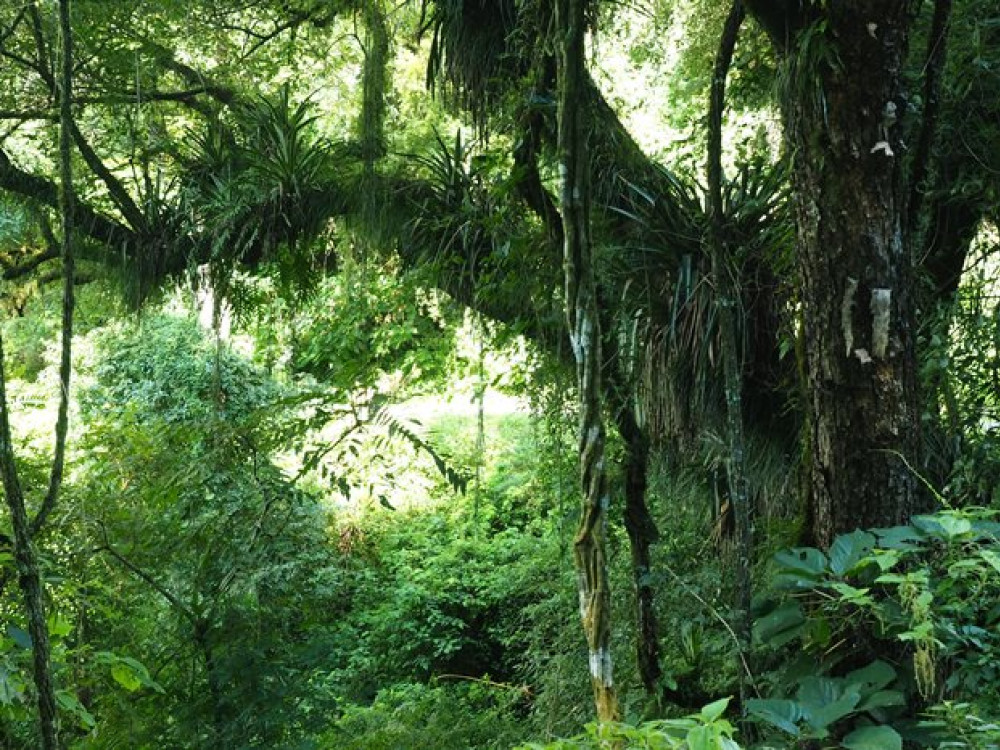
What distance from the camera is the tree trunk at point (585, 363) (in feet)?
6.01

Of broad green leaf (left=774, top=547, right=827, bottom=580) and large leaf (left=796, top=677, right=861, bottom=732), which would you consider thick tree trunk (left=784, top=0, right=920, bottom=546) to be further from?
large leaf (left=796, top=677, right=861, bottom=732)

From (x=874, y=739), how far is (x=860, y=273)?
109 centimetres

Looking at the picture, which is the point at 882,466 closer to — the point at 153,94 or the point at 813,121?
the point at 813,121

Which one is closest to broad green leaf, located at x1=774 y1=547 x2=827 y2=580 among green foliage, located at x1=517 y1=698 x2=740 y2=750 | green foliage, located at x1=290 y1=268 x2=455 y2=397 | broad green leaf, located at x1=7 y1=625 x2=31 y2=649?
green foliage, located at x1=517 y1=698 x2=740 y2=750

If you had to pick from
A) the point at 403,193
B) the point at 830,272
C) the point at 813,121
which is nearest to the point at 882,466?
the point at 830,272

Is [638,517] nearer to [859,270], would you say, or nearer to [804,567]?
[859,270]

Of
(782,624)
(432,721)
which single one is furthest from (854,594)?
(432,721)

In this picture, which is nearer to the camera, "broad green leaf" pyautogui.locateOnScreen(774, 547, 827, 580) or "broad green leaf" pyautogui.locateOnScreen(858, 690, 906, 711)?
"broad green leaf" pyautogui.locateOnScreen(858, 690, 906, 711)

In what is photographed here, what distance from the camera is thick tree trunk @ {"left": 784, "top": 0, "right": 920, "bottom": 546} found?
2.29 m

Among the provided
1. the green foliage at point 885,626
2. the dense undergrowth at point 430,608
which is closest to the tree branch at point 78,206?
the dense undergrowth at point 430,608

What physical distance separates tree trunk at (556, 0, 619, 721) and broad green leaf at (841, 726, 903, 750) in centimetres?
42

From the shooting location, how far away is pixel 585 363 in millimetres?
1980

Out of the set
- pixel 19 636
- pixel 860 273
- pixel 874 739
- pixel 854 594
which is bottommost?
pixel 874 739

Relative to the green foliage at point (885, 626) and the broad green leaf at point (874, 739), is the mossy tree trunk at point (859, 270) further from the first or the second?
the broad green leaf at point (874, 739)
